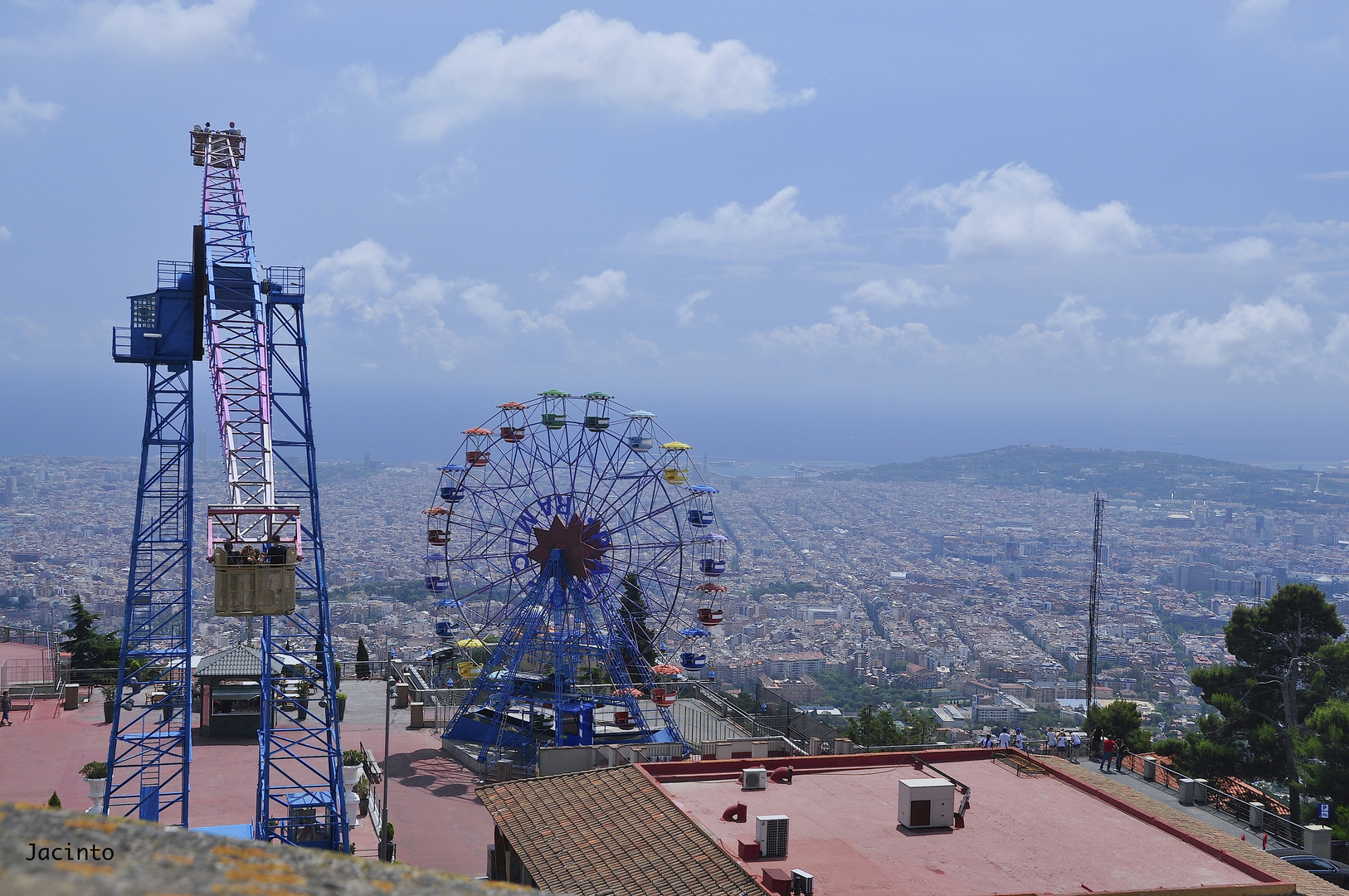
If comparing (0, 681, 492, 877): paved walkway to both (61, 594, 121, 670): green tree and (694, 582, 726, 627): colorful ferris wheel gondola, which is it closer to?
(61, 594, 121, 670): green tree

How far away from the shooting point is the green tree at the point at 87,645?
1657 inches

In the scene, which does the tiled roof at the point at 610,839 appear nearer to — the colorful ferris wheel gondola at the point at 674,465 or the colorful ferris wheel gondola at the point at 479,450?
the colorful ferris wheel gondola at the point at 674,465

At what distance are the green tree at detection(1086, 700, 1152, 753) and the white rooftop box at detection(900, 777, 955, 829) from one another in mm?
17141

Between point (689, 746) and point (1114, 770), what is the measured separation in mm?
11114

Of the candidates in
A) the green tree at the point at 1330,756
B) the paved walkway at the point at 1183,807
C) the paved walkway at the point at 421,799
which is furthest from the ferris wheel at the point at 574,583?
the green tree at the point at 1330,756

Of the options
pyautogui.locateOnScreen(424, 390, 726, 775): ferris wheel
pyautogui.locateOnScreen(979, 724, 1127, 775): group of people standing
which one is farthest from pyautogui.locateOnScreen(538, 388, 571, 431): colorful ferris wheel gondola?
pyautogui.locateOnScreen(979, 724, 1127, 775): group of people standing

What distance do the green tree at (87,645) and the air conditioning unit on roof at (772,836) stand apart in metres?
32.8

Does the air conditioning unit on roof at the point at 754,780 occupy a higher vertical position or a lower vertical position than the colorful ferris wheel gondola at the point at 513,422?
lower

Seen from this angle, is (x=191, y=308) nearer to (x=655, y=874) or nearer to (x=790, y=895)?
(x=655, y=874)

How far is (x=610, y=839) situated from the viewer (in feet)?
55.6

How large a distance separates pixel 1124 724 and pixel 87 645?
34839mm

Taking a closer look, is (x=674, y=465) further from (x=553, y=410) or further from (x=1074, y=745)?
(x=1074, y=745)

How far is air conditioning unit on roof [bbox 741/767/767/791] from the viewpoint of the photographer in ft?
64.4

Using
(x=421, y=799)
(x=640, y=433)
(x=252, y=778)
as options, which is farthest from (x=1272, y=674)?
(x=252, y=778)
